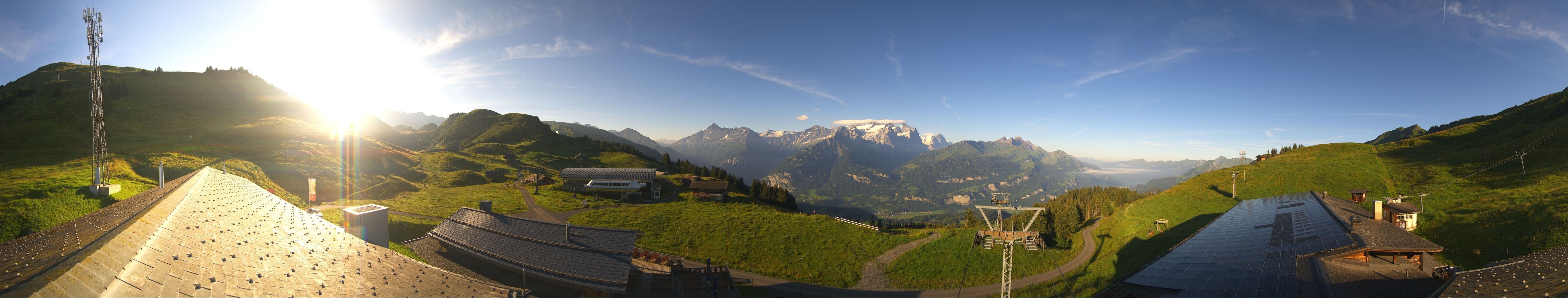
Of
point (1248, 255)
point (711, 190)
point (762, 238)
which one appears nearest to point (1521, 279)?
point (1248, 255)

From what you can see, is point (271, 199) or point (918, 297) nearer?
point (271, 199)

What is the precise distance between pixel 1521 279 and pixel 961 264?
28458mm

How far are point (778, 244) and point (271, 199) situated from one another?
33.1m

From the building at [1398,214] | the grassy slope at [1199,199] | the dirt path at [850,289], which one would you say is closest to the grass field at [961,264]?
the dirt path at [850,289]

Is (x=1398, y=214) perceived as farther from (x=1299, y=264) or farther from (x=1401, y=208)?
(x=1299, y=264)

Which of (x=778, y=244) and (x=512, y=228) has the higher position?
(x=512, y=228)

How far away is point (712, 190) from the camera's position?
2559 inches

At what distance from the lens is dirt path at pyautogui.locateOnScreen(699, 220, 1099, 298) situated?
101 ft

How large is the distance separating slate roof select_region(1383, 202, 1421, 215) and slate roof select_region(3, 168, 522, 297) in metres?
47.2

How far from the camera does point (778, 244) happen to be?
4084 centimetres

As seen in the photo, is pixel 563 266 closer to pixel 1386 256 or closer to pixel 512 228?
pixel 512 228

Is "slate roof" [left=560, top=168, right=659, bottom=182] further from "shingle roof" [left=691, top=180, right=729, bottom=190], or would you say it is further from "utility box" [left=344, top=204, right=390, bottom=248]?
"utility box" [left=344, top=204, right=390, bottom=248]

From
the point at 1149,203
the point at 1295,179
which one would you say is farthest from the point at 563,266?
the point at 1295,179

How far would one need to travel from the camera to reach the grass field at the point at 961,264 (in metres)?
34.1
